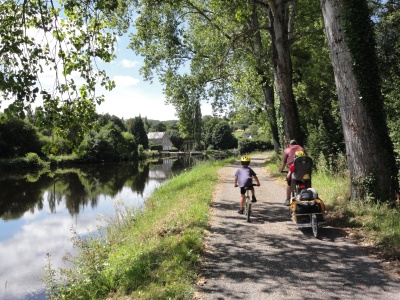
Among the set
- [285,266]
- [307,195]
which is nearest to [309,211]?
[307,195]

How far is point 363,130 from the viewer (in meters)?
7.55

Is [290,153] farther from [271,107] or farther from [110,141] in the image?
[110,141]

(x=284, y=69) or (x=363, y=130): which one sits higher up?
(x=284, y=69)

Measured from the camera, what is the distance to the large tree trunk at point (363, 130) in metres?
7.51

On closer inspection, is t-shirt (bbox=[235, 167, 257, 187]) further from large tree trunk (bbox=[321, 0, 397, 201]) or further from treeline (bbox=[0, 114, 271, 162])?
treeline (bbox=[0, 114, 271, 162])

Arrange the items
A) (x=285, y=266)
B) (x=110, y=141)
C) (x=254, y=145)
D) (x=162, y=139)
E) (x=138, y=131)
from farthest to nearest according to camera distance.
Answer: (x=162, y=139) < (x=138, y=131) < (x=254, y=145) < (x=110, y=141) < (x=285, y=266)

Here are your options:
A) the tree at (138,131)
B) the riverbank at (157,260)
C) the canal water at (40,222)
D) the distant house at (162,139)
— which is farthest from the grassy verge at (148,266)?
the distant house at (162,139)

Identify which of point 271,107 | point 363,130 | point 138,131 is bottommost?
point 363,130

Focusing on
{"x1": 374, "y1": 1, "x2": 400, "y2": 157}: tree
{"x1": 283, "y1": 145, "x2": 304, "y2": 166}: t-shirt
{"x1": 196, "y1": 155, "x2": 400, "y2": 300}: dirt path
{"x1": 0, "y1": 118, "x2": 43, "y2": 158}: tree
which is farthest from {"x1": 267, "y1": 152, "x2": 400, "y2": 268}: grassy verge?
{"x1": 0, "y1": 118, "x2": 43, "y2": 158}: tree

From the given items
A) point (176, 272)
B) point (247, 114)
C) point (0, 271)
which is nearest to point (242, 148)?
point (247, 114)

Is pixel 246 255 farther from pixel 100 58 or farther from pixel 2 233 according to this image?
pixel 2 233

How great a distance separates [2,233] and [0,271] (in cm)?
544

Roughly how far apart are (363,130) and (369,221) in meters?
2.03

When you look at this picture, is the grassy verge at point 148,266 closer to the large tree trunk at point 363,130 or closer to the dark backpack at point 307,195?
the dark backpack at point 307,195
